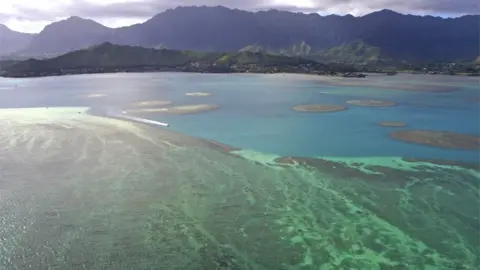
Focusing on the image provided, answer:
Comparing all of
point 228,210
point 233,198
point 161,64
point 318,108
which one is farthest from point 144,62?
point 228,210

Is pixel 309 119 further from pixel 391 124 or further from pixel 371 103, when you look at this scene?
pixel 371 103

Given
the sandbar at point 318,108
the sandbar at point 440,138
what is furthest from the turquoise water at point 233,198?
the sandbar at point 318,108

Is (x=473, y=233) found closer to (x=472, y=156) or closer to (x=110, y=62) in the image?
(x=472, y=156)

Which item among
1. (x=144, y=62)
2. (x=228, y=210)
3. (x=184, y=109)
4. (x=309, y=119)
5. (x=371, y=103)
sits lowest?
(x=228, y=210)

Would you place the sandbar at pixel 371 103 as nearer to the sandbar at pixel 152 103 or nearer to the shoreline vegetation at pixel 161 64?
the sandbar at pixel 152 103

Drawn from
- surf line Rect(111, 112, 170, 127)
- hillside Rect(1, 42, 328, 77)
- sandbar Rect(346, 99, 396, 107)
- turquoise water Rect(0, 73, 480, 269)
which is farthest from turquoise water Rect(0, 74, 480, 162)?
hillside Rect(1, 42, 328, 77)

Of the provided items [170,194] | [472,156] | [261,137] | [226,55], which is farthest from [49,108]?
[226,55]
